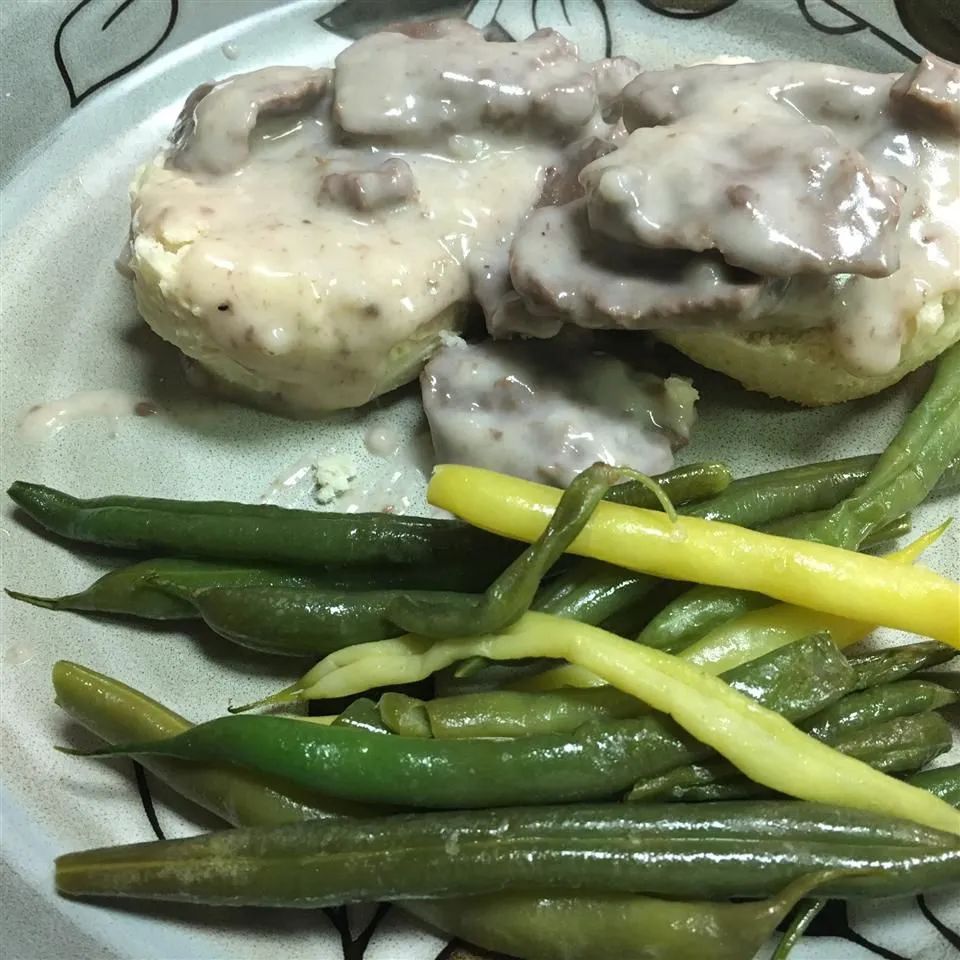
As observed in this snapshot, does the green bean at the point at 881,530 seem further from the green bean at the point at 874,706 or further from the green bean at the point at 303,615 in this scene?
the green bean at the point at 303,615

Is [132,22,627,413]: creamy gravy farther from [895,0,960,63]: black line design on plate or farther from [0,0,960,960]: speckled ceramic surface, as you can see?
[895,0,960,63]: black line design on plate

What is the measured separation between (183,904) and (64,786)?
1.78 ft

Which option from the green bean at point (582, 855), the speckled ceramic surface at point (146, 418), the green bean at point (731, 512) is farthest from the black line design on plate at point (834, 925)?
the green bean at point (731, 512)

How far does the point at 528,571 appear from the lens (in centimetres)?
234

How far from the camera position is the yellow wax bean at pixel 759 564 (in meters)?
2.44

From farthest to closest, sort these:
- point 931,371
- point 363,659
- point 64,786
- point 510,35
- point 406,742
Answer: point 510,35, point 931,371, point 64,786, point 363,659, point 406,742

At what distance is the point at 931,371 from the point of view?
11.4ft

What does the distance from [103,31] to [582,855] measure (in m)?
3.79

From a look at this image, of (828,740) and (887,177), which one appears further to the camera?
(887,177)

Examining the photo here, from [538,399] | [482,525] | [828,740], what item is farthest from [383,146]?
[828,740]

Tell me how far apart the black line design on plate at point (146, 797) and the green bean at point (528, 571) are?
3.13 feet

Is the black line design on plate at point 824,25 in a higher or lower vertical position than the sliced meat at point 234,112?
lower

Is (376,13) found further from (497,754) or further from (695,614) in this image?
(497,754)

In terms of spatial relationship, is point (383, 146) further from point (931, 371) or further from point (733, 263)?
point (931, 371)
